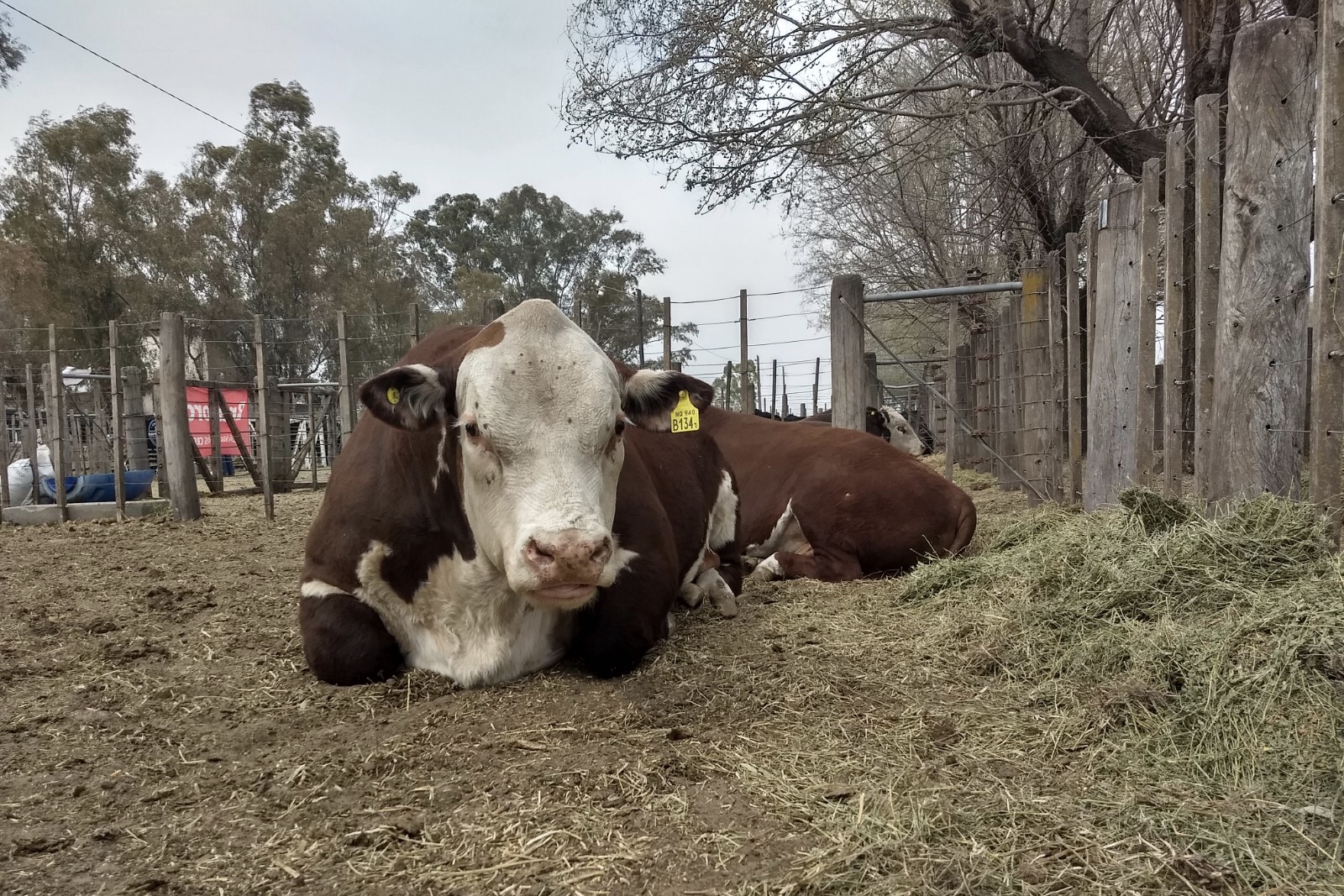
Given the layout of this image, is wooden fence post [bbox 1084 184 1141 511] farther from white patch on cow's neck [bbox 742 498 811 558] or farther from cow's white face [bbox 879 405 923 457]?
cow's white face [bbox 879 405 923 457]

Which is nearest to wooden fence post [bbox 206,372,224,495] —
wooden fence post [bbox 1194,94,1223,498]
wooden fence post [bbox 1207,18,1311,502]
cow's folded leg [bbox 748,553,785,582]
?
cow's folded leg [bbox 748,553,785,582]

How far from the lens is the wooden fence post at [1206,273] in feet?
14.5

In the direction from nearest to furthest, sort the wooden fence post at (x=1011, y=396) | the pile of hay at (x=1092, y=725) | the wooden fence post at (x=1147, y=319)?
1. the pile of hay at (x=1092, y=725)
2. the wooden fence post at (x=1147, y=319)
3. the wooden fence post at (x=1011, y=396)

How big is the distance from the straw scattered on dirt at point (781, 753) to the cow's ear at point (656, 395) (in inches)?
39.0

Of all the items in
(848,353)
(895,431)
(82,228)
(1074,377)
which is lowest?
(895,431)

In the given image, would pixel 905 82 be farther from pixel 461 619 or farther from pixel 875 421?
pixel 461 619

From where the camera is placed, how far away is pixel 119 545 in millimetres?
7844

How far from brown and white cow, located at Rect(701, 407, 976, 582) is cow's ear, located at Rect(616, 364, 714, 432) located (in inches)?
70.9

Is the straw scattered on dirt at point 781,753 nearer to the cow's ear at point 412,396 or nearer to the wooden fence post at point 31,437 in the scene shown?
the cow's ear at point 412,396

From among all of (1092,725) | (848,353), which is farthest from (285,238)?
(1092,725)

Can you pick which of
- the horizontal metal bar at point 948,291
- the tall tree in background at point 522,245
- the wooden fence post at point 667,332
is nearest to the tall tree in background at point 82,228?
the tall tree in background at point 522,245

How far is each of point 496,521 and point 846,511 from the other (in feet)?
10.4

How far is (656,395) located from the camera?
3.62 metres

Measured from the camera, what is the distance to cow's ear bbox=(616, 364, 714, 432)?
3.57 m
